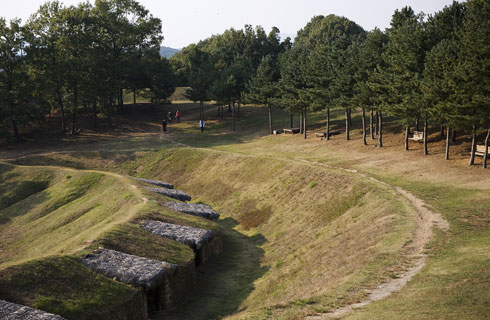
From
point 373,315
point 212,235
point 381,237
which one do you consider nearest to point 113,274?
point 212,235

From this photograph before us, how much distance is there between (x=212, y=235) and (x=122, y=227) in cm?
611

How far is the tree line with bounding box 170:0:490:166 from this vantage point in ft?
116

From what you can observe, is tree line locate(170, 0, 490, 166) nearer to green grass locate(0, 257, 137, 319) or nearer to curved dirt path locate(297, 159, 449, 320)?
curved dirt path locate(297, 159, 449, 320)

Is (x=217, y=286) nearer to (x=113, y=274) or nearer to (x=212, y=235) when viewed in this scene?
(x=212, y=235)

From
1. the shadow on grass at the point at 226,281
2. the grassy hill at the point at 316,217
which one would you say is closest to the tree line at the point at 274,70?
the grassy hill at the point at 316,217

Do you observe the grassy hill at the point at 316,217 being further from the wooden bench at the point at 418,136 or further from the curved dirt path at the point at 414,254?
the wooden bench at the point at 418,136

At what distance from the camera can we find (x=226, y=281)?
27500mm

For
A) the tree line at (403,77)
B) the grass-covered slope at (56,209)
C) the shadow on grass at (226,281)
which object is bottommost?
the shadow on grass at (226,281)

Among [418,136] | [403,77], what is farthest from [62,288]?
[418,136]

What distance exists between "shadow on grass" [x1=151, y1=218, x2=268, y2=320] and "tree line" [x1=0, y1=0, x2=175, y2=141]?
4787 cm

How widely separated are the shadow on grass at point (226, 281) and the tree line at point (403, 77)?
19.5 meters

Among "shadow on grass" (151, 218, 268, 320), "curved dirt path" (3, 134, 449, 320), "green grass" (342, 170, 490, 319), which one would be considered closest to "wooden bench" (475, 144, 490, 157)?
"curved dirt path" (3, 134, 449, 320)

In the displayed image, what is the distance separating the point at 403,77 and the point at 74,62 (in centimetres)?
5307

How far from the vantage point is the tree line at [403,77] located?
1390 inches
